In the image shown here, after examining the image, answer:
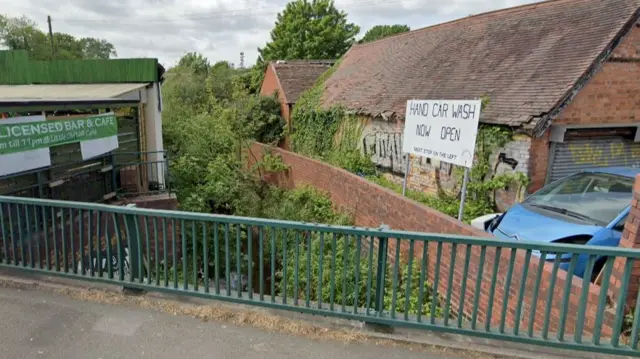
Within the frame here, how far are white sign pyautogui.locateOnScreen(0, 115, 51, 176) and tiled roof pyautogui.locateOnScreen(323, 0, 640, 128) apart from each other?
790cm

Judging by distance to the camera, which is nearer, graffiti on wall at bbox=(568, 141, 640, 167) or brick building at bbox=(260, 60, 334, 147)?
graffiti on wall at bbox=(568, 141, 640, 167)

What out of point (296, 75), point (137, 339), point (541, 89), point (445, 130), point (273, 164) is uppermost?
point (296, 75)

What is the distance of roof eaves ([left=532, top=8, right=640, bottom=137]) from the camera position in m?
6.97

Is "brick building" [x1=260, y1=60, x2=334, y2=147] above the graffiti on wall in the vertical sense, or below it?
above

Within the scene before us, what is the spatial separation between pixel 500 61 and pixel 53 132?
9.83 meters

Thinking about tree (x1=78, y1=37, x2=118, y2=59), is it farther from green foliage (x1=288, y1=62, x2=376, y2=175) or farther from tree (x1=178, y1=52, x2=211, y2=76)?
green foliage (x1=288, y1=62, x2=376, y2=175)

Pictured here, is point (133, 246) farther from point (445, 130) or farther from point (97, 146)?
point (97, 146)

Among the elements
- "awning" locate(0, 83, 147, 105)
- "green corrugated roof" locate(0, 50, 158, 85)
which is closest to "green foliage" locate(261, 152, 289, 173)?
"green corrugated roof" locate(0, 50, 158, 85)

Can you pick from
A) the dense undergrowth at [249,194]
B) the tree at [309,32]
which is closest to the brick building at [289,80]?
the dense undergrowth at [249,194]

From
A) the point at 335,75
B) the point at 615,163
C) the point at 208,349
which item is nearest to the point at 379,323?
the point at 208,349

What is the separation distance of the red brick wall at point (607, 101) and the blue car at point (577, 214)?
1.60m

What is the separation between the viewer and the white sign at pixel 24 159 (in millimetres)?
5895

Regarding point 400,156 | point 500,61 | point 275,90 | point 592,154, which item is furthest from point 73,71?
point 592,154

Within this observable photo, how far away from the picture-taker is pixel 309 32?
37781 millimetres
